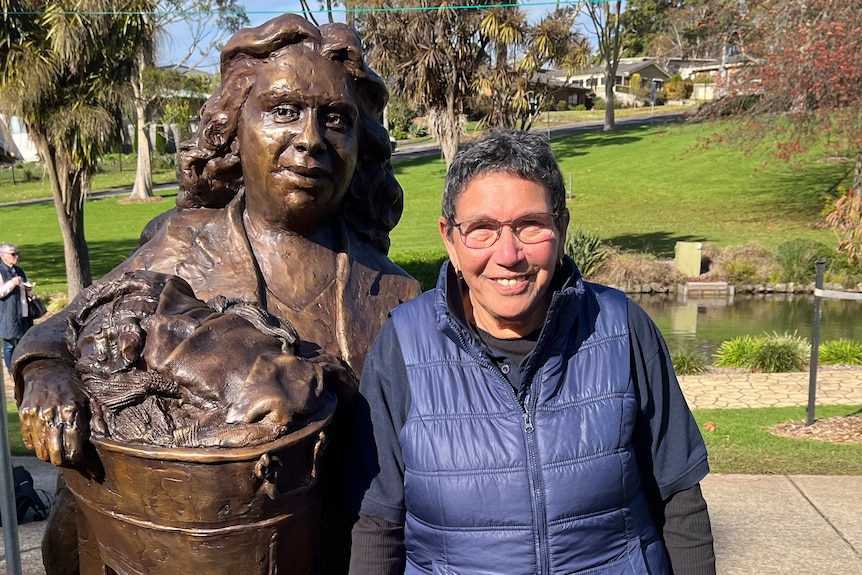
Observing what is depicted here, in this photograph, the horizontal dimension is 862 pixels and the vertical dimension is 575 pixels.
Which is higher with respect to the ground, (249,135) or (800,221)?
(249,135)

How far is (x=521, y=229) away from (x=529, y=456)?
441 millimetres

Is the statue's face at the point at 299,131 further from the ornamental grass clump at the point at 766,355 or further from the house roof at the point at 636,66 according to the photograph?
the house roof at the point at 636,66

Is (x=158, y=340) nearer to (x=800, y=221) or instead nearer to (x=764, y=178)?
(x=800, y=221)

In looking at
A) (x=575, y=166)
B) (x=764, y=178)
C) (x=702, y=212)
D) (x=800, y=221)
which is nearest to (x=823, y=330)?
(x=800, y=221)

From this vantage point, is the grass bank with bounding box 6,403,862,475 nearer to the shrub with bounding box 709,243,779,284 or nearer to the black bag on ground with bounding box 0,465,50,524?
the black bag on ground with bounding box 0,465,50,524

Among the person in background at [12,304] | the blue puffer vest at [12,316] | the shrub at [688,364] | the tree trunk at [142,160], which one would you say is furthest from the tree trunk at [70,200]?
the tree trunk at [142,160]

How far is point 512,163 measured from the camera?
1632 millimetres

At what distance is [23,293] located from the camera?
332 inches

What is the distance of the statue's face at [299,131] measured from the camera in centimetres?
190

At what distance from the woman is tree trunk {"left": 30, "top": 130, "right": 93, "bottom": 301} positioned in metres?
10.1

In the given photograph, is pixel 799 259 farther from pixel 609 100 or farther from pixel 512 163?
pixel 609 100

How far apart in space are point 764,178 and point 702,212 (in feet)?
20.2

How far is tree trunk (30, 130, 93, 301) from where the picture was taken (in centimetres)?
1067

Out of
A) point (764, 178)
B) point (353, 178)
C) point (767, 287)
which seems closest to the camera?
point (353, 178)
